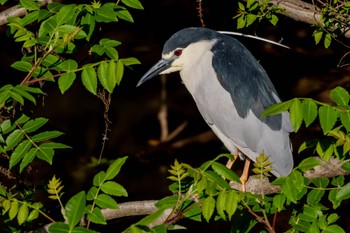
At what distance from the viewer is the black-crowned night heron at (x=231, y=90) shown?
2.63m

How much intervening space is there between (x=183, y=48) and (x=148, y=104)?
1.82 meters

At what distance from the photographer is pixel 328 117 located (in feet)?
5.38

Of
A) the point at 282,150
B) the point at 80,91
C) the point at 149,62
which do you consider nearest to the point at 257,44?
the point at 149,62

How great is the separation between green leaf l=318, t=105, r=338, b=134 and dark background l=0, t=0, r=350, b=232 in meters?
2.23

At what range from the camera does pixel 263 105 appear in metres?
2.61

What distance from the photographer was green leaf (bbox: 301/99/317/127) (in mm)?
1644

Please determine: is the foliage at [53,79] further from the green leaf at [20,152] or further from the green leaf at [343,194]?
Result: the green leaf at [343,194]

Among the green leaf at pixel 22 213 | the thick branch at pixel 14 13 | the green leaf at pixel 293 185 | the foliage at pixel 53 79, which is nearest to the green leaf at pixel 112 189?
the foliage at pixel 53 79

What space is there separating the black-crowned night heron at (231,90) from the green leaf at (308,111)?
0.94 m

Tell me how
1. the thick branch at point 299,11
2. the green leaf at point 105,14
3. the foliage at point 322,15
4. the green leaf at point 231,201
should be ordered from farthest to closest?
the thick branch at point 299,11 → the foliage at point 322,15 → the green leaf at point 105,14 → the green leaf at point 231,201

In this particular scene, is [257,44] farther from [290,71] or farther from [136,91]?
[136,91]

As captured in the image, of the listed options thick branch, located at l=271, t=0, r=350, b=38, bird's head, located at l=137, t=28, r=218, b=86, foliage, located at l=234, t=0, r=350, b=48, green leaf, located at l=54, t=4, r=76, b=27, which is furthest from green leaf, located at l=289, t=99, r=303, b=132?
bird's head, located at l=137, t=28, r=218, b=86

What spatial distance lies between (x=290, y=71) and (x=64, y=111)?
57.6 inches

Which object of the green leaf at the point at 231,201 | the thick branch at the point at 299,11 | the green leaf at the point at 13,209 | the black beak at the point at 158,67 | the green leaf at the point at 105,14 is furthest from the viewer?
the black beak at the point at 158,67
